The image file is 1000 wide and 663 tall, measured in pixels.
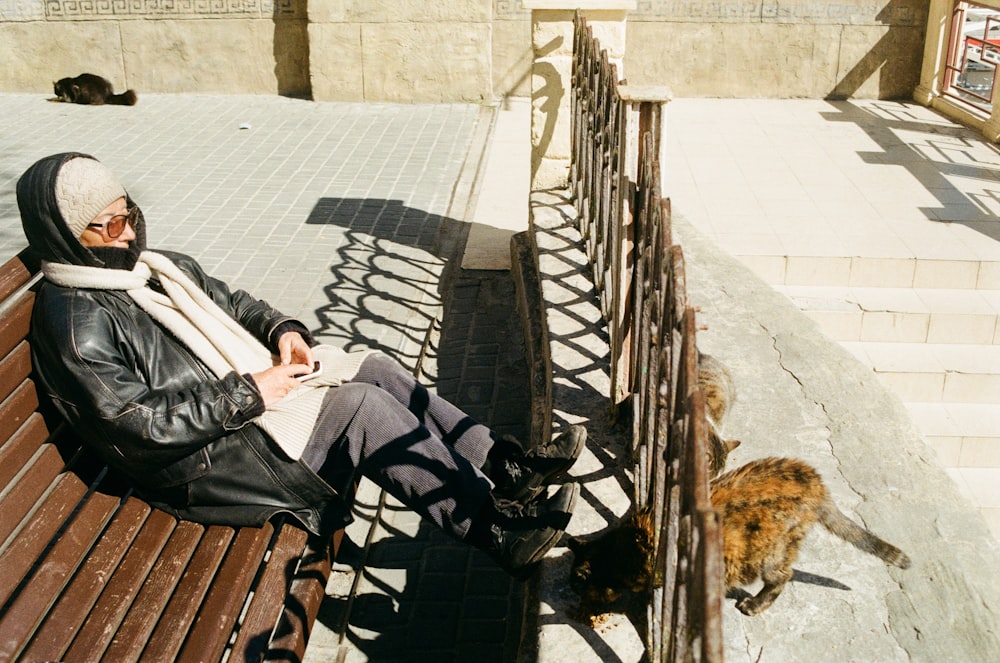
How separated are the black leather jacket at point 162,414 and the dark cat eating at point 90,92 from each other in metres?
8.89

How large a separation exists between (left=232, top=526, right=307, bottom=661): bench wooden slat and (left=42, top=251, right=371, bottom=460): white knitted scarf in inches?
11.5

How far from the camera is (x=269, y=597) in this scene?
9.73 ft

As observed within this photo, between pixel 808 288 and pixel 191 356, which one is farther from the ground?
pixel 191 356

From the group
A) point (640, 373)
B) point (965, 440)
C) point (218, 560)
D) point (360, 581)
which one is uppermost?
point (640, 373)

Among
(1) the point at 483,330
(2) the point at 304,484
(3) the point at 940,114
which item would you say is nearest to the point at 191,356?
(2) the point at 304,484

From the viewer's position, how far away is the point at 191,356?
10.6 ft

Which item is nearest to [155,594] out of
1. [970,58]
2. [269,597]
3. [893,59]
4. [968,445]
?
[269,597]

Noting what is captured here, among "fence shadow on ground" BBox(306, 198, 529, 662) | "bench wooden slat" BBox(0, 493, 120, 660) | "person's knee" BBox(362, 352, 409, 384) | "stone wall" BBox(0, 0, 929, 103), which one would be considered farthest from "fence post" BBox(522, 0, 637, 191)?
"stone wall" BBox(0, 0, 929, 103)

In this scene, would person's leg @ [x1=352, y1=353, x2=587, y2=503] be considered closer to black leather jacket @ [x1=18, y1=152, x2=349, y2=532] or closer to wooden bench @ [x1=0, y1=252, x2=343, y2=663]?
black leather jacket @ [x1=18, y1=152, x2=349, y2=532]

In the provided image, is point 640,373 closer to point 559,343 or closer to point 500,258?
point 559,343

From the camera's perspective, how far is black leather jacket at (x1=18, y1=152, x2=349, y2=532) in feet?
9.52

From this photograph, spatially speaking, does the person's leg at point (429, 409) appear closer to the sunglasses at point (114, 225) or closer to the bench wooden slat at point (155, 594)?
the bench wooden slat at point (155, 594)

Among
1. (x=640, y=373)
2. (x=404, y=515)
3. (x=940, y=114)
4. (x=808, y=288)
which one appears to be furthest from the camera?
(x=940, y=114)

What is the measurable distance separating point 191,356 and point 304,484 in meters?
0.57
